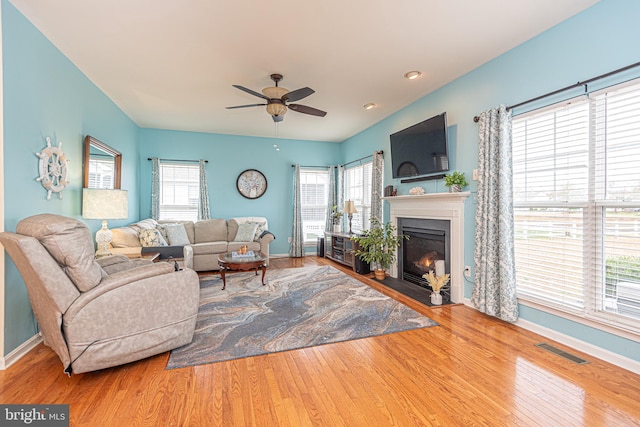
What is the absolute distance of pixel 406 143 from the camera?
4516 millimetres

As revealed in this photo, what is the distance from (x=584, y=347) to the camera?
96.4 inches

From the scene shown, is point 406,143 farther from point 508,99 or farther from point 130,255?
point 130,255

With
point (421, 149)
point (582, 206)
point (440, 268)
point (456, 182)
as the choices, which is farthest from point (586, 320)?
point (421, 149)

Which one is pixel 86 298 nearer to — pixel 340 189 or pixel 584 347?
pixel 584 347

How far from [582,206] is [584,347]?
1145 mm

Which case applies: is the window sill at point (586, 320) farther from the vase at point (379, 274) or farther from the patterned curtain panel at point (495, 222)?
the vase at point (379, 274)

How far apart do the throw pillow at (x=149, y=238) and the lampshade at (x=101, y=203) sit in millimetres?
1351

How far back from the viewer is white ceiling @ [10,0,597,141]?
2418 millimetres

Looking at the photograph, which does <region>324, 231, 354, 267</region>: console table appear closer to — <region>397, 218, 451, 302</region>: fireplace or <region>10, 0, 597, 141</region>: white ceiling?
<region>397, 218, 451, 302</region>: fireplace

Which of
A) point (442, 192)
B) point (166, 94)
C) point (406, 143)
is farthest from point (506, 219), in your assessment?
point (166, 94)

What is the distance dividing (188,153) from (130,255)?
3.25 meters

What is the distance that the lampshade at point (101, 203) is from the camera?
10.4ft

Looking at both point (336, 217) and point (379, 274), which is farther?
point (336, 217)

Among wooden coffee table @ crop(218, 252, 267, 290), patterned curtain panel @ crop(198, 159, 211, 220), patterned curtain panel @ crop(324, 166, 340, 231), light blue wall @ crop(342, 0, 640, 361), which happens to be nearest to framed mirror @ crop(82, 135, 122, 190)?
patterned curtain panel @ crop(198, 159, 211, 220)
